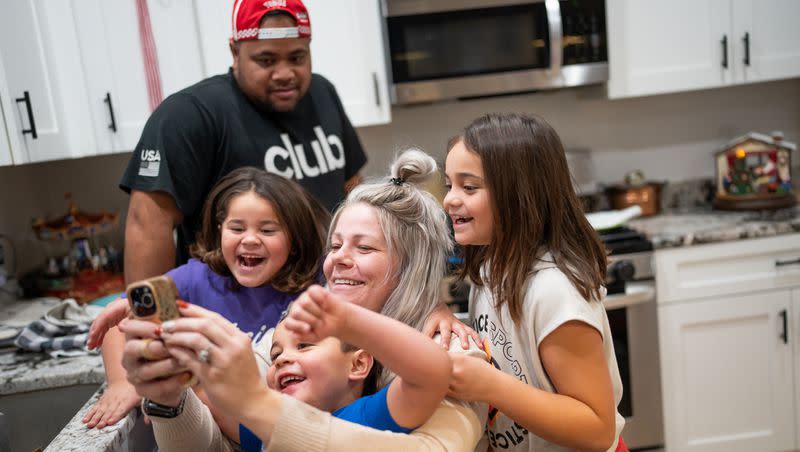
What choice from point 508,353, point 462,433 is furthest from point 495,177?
point 462,433

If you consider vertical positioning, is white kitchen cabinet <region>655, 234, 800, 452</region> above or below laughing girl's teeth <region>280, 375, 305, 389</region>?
below

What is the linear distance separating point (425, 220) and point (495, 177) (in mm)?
167

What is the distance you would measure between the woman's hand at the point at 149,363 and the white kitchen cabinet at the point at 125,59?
1616mm

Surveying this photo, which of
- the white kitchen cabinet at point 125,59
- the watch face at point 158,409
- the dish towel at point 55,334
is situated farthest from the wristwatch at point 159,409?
the white kitchen cabinet at point 125,59

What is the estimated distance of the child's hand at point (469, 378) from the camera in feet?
3.21

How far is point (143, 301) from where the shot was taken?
84 centimetres

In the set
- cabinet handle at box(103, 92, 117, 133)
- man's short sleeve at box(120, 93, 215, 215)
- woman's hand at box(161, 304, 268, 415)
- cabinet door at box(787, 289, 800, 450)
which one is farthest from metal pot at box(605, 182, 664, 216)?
woman's hand at box(161, 304, 268, 415)

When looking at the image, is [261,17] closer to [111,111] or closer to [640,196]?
[111,111]

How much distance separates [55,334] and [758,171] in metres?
2.54

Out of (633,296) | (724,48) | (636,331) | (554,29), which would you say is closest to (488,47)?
(554,29)

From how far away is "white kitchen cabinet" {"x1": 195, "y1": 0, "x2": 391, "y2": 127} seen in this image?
2461 millimetres

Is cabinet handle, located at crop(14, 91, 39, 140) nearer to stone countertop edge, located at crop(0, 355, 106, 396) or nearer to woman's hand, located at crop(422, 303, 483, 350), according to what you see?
stone countertop edge, located at crop(0, 355, 106, 396)

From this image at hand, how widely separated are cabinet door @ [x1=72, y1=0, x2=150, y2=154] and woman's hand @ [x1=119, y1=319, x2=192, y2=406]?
162cm

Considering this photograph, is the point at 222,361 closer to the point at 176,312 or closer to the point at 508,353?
the point at 176,312
